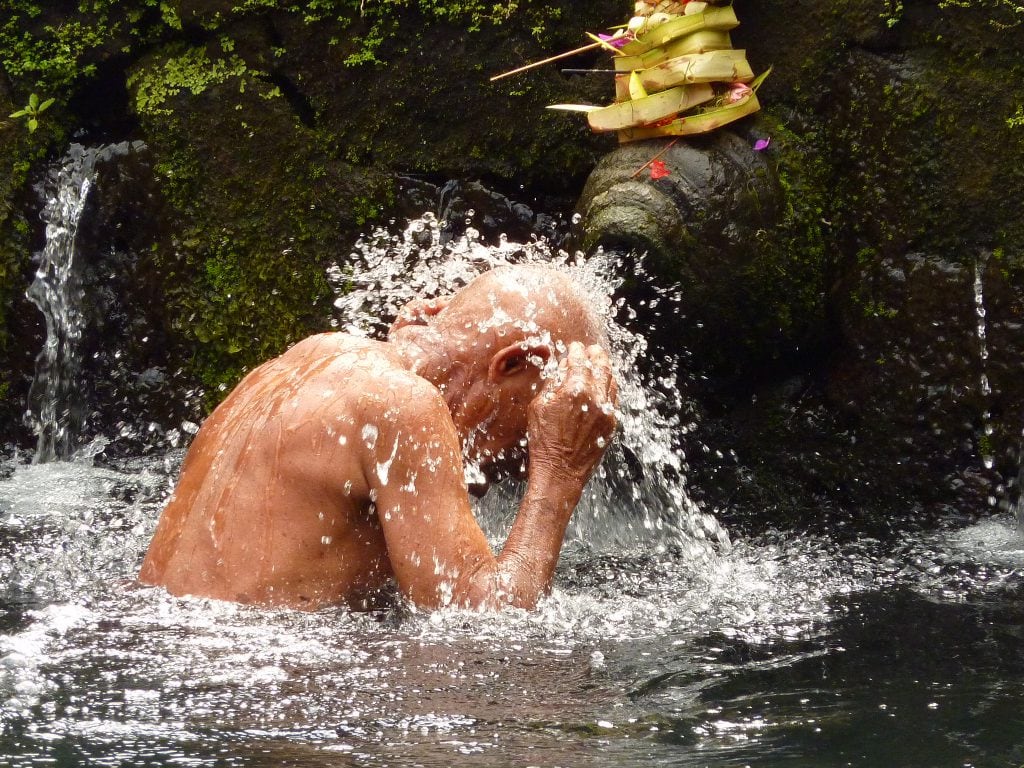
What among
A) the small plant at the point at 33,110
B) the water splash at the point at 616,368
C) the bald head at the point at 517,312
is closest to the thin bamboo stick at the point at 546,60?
the water splash at the point at 616,368

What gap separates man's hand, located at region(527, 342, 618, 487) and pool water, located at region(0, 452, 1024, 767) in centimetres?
43

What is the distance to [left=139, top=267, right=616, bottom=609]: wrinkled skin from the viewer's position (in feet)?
11.2

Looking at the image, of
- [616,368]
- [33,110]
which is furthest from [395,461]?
[33,110]

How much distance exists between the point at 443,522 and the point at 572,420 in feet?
1.78

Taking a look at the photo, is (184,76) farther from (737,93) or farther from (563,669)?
(563,669)

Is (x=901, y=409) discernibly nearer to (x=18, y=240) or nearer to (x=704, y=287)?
(x=704, y=287)

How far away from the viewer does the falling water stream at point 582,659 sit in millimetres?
2664

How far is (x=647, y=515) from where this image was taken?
5234 millimetres

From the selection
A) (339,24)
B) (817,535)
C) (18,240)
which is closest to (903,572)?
(817,535)

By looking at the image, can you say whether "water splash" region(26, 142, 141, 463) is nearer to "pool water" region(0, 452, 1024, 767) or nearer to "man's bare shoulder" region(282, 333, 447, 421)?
"pool water" region(0, 452, 1024, 767)

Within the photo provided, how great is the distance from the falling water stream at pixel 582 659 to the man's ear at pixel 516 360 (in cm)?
69

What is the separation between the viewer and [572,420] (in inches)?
147

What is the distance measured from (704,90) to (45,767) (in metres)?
3.54

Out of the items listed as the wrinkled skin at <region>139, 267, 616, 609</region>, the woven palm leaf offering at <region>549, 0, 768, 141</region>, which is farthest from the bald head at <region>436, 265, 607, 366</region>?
the woven palm leaf offering at <region>549, 0, 768, 141</region>
